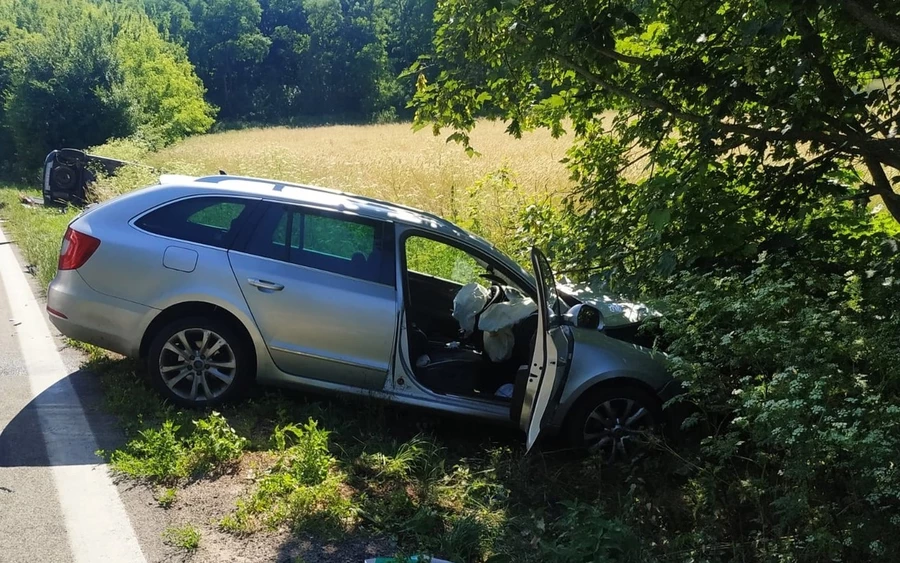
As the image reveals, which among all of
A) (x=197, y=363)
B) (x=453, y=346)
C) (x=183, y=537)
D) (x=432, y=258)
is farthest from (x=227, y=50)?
(x=183, y=537)

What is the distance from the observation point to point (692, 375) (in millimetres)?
3814

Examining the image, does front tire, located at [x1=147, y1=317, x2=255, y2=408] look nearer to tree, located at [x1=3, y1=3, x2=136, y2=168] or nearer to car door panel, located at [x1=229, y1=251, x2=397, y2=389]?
car door panel, located at [x1=229, y1=251, x2=397, y2=389]

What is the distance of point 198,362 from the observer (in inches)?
196

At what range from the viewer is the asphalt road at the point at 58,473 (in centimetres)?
338

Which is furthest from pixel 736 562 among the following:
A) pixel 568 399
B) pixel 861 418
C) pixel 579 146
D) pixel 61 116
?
pixel 61 116

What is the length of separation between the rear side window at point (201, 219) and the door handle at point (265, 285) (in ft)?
1.13

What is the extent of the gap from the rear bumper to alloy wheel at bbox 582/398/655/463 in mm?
3073

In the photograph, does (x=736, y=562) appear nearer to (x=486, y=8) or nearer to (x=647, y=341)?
(x=647, y=341)

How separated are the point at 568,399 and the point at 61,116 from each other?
1097 inches

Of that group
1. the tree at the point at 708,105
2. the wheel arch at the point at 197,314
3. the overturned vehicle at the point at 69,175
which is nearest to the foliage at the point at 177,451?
the wheel arch at the point at 197,314

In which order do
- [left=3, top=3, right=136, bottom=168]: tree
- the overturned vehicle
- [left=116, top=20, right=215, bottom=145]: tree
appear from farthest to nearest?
1. [left=116, top=20, right=215, bottom=145]: tree
2. [left=3, top=3, right=136, bottom=168]: tree
3. the overturned vehicle

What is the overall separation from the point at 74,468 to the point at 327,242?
2145 mm

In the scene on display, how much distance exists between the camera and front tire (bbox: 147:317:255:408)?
195 inches

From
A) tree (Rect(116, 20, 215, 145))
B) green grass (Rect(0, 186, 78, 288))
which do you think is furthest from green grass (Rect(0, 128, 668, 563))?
tree (Rect(116, 20, 215, 145))
